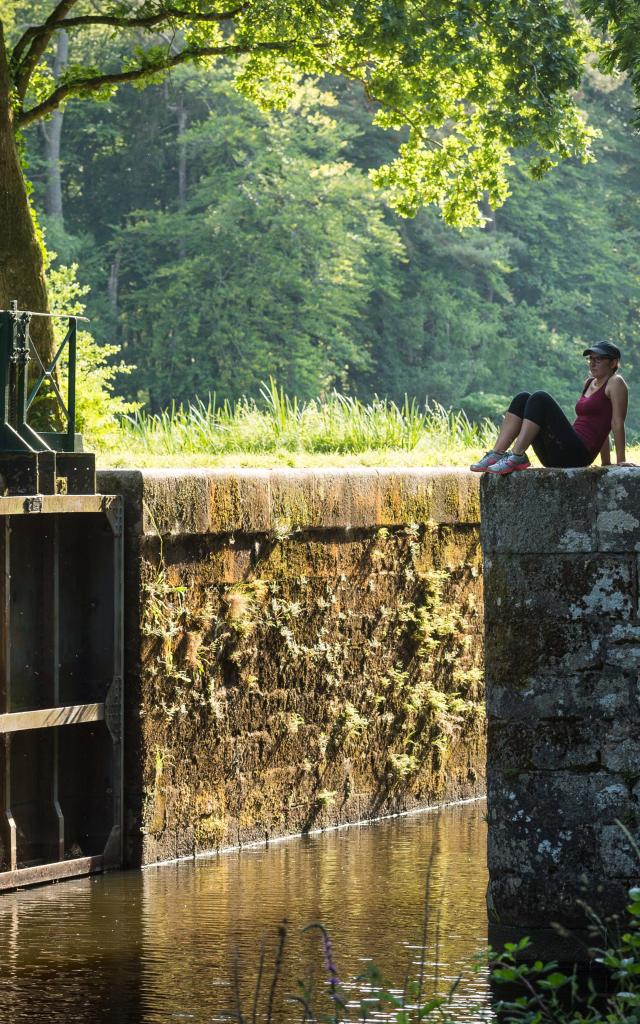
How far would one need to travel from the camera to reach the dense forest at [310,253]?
115 ft

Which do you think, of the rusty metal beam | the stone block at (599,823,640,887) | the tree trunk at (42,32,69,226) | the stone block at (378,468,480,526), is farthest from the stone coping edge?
the tree trunk at (42,32,69,226)

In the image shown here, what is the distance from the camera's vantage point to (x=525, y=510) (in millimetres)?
7477

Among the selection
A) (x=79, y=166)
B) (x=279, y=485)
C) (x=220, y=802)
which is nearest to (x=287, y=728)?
(x=220, y=802)

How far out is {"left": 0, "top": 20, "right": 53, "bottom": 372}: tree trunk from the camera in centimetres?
1252

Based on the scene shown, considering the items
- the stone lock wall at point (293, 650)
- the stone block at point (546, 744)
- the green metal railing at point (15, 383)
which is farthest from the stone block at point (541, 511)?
the green metal railing at point (15, 383)

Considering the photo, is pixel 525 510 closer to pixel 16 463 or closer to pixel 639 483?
pixel 639 483

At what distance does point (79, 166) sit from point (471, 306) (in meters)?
8.91

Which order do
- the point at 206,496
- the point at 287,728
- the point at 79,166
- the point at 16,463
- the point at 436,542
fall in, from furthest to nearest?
1. the point at 79,166
2. the point at 436,542
3. the point at 287,728
4. the point at 206,496
5. the point at 16,463

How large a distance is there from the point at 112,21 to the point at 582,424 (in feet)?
29.0

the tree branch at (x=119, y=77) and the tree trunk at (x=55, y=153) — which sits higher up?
the tree trunk at (x=55, y=153)

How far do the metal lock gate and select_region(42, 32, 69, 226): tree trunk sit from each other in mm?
26011

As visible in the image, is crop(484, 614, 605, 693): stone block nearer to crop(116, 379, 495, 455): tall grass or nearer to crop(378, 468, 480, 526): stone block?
crop(378, 468, 480, 526): stone block

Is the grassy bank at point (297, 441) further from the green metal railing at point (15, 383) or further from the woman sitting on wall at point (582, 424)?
the woman sitting on wall at point (582, 424)

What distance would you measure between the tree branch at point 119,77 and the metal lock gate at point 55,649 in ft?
17.6
